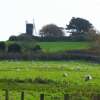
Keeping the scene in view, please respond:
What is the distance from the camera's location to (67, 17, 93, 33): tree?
129 m

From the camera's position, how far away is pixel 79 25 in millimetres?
128750

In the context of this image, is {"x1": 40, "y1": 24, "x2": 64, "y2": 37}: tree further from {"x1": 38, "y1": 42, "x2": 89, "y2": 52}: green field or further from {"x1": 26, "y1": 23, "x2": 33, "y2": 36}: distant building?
{"x1": 38, "y1": 42, "x2": 89, "y2": 52}: green field

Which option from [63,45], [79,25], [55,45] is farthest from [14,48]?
[79,25]

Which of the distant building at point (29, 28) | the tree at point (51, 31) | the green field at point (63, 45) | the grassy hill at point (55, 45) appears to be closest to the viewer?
the grassy hill at point (55, 45)

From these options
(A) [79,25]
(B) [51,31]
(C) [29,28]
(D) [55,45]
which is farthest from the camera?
(C) [29,28]

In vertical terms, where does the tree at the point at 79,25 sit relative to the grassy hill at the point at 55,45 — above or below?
above

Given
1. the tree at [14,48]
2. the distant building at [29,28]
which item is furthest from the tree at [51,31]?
the tree at [14,48]

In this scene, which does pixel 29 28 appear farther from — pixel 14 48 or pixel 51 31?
pixel 14 48

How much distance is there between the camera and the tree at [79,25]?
5079 inches

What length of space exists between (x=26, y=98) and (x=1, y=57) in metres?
52.2

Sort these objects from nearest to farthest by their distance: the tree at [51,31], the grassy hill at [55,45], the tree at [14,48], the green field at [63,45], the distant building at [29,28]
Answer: the tree at [14,48] → the grassy hill at [55,45] → the green field at [63,45] → the tree at [51,31] → the distant building at [29,28]

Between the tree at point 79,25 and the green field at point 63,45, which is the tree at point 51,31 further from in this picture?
the green field at point 63,45

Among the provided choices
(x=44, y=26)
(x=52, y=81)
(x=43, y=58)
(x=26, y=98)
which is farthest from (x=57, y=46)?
(x=26, y=98)

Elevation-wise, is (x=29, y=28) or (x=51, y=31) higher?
(x=29, y=28)
